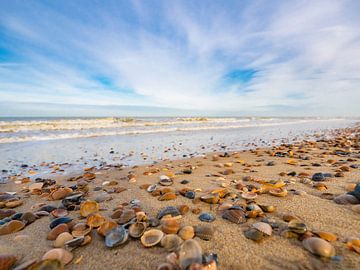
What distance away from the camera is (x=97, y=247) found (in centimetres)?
156

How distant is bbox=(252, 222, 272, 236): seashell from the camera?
1602mm

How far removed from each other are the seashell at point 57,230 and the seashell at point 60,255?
306mm

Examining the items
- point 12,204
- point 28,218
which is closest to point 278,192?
point 28,218

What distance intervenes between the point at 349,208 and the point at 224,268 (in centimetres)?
158

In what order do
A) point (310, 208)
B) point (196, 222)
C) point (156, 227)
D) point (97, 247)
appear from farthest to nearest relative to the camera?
point (310, 208)
point (196, 222)
point (156, 227)
point (97, 247)

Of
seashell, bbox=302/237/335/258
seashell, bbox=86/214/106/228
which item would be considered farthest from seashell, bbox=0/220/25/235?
seashell, bbox=302/237/335/258

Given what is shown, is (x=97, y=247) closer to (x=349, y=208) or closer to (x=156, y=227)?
(x=156, y=227)

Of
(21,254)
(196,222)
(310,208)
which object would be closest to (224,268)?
(196,222)

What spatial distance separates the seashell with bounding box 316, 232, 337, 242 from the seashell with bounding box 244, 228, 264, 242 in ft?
1.41

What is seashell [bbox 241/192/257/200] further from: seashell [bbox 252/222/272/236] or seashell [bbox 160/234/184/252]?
seashell [bbox 160/234/184/252]

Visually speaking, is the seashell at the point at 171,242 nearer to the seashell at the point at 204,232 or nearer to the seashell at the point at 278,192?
the seashell at the point at 204,232

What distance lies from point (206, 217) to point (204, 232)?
28cm

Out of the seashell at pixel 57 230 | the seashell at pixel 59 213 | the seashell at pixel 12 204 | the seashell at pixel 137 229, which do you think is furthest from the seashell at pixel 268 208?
the seashell at pixel 12 204

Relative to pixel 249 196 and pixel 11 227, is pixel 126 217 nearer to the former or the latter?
pixel 11 227
